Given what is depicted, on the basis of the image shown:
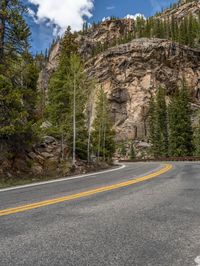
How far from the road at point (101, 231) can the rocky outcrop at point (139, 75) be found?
194 ft

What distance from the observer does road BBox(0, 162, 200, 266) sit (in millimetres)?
3051

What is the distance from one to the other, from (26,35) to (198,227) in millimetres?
14364

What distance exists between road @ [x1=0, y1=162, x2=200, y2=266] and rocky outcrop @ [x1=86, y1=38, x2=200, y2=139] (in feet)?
194

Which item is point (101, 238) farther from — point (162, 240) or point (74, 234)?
point (162, 240)

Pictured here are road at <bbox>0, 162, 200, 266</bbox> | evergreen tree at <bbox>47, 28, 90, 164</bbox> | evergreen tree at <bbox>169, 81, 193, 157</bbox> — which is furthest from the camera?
evergreen tree at <bbox>169, 81, 193, 157</bbox>

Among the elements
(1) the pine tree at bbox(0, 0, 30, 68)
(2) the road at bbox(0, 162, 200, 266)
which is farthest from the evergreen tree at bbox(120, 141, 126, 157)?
(2) the road at bbox(0, 162, 200, 266)

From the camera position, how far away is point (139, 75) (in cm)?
6912

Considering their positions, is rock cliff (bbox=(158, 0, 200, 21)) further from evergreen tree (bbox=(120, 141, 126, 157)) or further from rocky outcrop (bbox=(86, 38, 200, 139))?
evergreen tree (bbox=(120, 141, 126, 157))

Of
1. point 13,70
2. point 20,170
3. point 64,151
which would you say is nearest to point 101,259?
point 20,170

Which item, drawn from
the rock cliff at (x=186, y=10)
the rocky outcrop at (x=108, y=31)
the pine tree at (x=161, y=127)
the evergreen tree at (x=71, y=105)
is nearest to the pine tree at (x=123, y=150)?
the pine tree at (x=161, y=127)

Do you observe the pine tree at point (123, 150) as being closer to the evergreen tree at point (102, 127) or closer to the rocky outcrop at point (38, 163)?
the evergreen tree at point (102, 127)

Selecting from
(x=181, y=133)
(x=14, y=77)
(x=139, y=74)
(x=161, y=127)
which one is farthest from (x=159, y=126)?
(x=14, y=77)

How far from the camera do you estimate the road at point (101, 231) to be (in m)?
3.05

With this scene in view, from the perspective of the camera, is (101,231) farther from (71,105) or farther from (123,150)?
(123,150)
